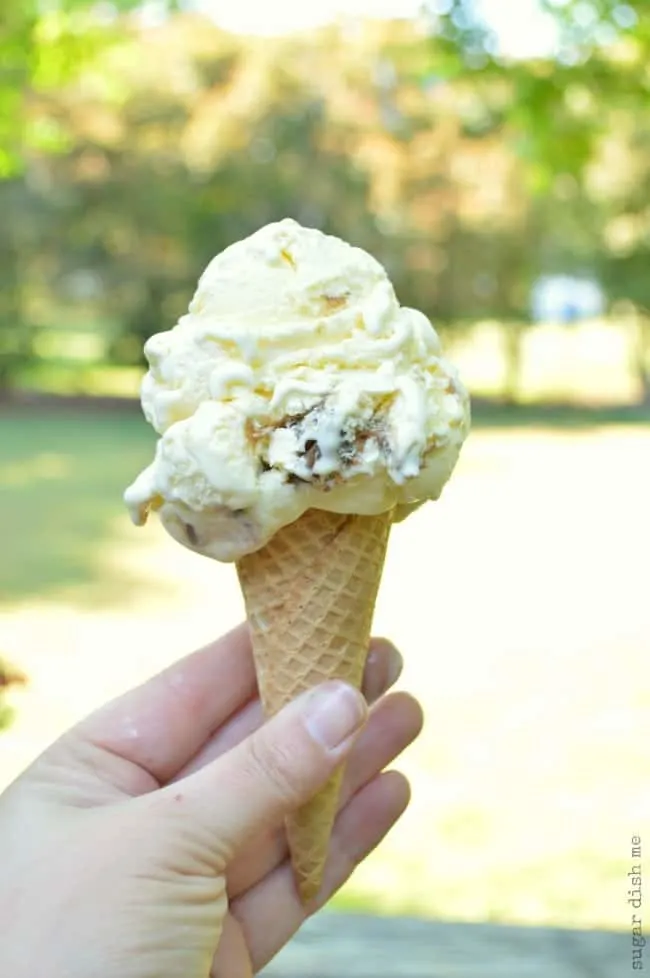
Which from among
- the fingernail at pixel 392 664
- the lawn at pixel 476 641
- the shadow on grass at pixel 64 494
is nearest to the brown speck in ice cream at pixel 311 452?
the fingernail at pixel 392 664

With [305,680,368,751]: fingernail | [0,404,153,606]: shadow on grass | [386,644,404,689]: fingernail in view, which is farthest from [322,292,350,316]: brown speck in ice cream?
[0,404,153,606]: shadow on grass

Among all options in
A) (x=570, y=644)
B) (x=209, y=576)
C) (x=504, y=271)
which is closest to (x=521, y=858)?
(x=570, y=644)

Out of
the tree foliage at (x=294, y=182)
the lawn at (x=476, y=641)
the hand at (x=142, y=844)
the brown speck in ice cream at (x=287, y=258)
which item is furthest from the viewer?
the tree foliage at (x=294, y=182)

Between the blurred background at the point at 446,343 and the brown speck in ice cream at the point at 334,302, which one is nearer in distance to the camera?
the brown speck in ice cream at the point at 334,302

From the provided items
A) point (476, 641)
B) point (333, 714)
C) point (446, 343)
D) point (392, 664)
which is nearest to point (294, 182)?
point (446, 343)

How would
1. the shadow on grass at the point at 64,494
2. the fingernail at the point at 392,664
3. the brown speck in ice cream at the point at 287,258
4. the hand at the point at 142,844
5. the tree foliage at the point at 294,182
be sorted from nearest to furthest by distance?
the hand at the point at 142,844 < the brown speck in ice cream at the point at 287,258 < the fingernail at the point at 392,664 < the shadow on grass at the point at 64,494 < the tree foliage at the point at 294,182

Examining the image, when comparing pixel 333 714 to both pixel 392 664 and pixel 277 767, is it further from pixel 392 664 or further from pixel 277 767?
pixel 392 664

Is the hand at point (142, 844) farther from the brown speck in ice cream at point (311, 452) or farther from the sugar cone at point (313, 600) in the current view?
the brown speck in ice cream at point (311, 452)

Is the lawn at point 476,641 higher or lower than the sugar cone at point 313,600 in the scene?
lower
